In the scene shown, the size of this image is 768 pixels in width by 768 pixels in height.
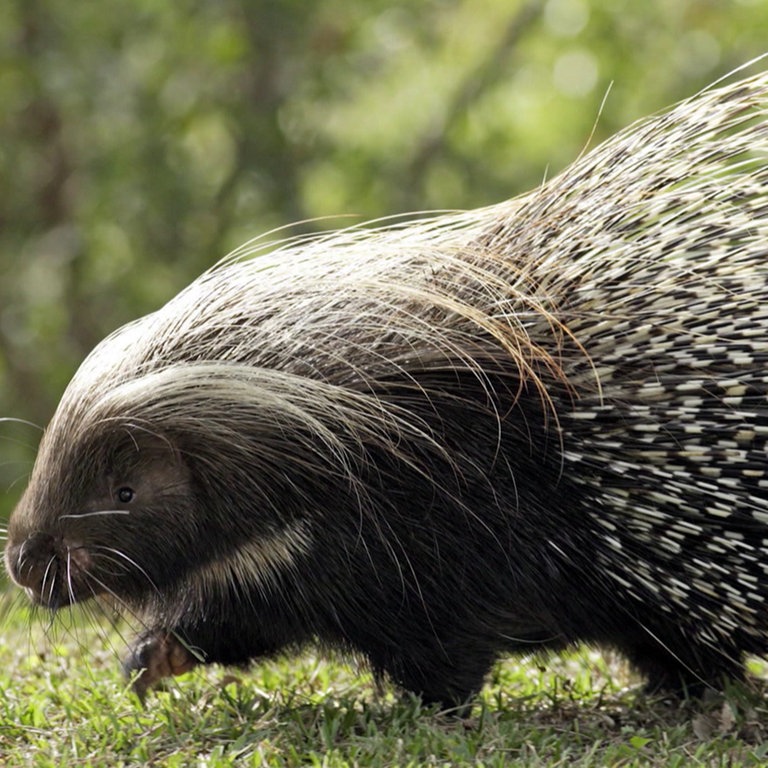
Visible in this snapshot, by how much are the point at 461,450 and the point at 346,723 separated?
0.69 meters

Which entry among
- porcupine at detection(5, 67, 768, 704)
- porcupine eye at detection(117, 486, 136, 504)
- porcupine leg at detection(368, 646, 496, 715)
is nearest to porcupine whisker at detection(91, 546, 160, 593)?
porcupine at detection(5, 67, 768, 704)

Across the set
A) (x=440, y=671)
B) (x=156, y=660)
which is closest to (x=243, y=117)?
(x=156, y=660)

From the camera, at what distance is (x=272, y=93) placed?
28.4 feet

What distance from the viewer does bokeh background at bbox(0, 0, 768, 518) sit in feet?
26.3

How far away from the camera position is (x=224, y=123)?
8.62 m

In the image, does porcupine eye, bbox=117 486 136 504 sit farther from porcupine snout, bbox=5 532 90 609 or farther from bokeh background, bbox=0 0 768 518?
bokeh background, bbox=0 0 768 518

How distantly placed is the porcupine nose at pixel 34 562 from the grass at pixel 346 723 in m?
0.16

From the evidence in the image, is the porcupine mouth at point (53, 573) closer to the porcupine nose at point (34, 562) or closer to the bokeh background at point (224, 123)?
the porcupine nose at point (34, 562)

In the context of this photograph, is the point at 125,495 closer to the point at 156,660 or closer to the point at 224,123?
the point at 156,660

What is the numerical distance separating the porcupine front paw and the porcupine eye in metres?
0.39

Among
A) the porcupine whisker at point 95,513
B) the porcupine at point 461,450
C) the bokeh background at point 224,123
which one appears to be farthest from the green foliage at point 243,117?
the porcupine whisker at point 95,513

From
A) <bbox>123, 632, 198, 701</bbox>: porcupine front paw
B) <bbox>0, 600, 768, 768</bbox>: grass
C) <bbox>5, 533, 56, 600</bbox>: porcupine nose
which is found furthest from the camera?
<bbox>123, 632, 198, 701</bbox>: porcupine front paw

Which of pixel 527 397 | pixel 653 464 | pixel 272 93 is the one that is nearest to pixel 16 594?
pixel 527 397

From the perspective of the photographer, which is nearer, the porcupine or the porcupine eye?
the porcupine
